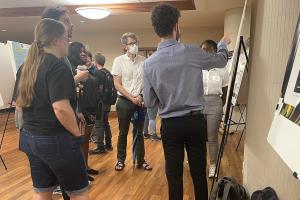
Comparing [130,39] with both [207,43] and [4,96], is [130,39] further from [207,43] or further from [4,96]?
[4,96]

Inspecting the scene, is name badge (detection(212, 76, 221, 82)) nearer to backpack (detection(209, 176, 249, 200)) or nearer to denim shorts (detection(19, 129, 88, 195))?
backpack (detection(209, 176, 249, 200))

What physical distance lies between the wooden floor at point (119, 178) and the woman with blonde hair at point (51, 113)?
1.25 metres

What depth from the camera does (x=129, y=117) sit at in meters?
3.29

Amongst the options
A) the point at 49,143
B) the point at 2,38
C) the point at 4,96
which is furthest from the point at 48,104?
the point at 2,38

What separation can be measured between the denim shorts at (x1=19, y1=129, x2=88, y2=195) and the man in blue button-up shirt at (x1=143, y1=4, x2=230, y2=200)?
0.57m

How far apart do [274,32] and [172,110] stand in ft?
2.49

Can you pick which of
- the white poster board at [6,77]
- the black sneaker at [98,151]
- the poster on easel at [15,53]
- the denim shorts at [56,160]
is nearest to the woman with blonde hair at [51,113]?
the denim shorts at [56,160]

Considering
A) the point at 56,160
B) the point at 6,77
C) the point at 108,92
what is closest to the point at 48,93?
the point at 56,160

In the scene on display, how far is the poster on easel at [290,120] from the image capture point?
3.62 ft

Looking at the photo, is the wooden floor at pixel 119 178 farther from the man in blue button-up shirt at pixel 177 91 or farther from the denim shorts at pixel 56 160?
the denim shorts at pixel 56 160

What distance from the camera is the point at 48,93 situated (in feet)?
4.97

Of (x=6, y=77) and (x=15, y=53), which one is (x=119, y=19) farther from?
(x=6, y=77)

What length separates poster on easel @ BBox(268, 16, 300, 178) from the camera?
110cm

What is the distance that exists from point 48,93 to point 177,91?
75 centimetres
